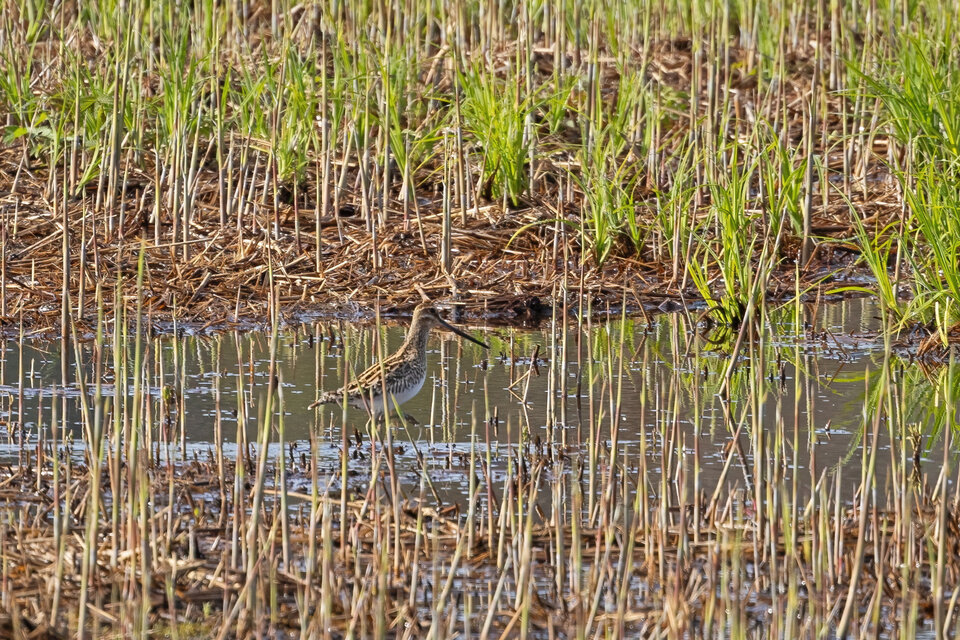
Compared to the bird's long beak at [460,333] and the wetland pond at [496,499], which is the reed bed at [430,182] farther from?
the wetland pond at [496,499]

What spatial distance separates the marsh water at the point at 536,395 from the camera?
506cm

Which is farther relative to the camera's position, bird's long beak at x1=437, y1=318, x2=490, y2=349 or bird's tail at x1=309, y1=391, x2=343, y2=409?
bird's long beak at x1=437, y1=318, x2=490, y2=349

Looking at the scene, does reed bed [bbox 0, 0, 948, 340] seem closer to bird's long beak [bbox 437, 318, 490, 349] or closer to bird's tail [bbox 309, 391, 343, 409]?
bird's long beak [bbox 437, 318, 490, 349]

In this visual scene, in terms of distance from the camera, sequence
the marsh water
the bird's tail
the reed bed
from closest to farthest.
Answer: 1. the marsh water
2. the bird's tail
3. the reed bed

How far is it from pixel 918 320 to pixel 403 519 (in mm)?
3641

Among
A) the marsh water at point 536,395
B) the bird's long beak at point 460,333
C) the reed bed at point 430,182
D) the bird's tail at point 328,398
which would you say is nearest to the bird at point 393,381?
the bird's tail at point 328,398

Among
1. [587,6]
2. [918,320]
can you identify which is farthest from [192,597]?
[587,6]

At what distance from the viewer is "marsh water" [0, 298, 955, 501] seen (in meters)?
5.06

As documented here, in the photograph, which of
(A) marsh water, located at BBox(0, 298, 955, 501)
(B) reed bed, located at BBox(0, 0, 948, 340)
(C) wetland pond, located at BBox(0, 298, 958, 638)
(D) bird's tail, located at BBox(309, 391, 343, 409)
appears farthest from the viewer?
(B) reed bed, located at BBox(0, 0, 948, 340)

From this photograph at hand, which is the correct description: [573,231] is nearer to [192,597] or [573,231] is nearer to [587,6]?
[587,6]

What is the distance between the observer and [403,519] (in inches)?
175

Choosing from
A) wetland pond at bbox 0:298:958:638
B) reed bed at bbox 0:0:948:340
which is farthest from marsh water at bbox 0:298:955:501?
reed bed at bbox 0:0:948:340

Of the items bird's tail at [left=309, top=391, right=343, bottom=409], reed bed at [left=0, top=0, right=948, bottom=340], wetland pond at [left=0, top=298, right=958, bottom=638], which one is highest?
reed bed at [left=0, top=0, right=948, bottom=340]

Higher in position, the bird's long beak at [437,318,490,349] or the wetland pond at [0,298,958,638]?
the bird's long beak at [437,318,490,349]
